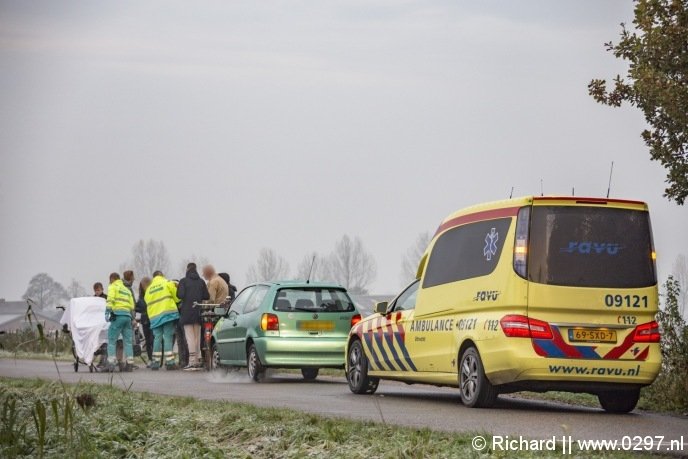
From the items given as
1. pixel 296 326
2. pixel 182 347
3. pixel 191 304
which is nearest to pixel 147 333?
pixel 182 347

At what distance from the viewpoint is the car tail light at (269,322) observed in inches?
893

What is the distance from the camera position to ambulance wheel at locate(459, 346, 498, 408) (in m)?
15.6

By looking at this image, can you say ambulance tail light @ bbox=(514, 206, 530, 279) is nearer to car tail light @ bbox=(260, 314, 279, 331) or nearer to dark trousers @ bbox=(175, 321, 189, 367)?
car tail light @ bbox=(260, 314, 279, 331)

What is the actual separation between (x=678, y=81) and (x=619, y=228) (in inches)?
154

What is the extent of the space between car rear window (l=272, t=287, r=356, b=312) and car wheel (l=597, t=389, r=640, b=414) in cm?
750

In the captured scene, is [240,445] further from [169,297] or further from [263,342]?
[169,297]

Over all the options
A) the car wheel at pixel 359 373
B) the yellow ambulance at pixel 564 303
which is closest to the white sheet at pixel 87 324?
the car wheel at pixel 359 373

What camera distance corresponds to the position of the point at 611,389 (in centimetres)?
1525

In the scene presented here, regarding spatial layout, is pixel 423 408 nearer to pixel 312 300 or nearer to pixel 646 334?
pixel 646 334

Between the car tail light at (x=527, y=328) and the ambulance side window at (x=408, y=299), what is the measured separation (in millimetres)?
2839

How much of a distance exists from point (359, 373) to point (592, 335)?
15.4ft

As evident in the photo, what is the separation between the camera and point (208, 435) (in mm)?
11867

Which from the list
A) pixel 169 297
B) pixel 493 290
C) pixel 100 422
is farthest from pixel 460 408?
pixel 169 297
